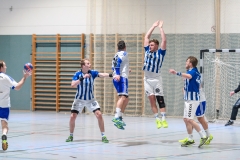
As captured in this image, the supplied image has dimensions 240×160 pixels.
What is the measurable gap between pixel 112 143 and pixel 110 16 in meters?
10.2

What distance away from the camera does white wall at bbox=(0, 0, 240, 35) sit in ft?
66.4

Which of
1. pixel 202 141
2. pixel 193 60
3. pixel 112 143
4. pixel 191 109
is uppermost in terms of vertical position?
pixel 193 60

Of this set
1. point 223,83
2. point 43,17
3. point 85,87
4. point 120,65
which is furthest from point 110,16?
point 85,87

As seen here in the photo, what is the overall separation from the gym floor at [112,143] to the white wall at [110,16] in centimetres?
418

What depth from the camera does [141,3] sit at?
21266 millimetres

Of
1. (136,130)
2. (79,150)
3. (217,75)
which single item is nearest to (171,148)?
(79,150)

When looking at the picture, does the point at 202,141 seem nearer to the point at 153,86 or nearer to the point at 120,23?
the point at 153,86

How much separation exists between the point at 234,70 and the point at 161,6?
12.6 ft

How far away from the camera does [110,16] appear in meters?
21.7

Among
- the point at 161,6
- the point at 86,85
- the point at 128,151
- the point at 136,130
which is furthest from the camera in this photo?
the point at 161,6

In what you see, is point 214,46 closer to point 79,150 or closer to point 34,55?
point 34,55

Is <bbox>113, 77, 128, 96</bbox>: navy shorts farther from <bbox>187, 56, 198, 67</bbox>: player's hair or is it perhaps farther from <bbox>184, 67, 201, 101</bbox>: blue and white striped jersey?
<bbox>187, 56, 198, 67</bbox>: player's hair

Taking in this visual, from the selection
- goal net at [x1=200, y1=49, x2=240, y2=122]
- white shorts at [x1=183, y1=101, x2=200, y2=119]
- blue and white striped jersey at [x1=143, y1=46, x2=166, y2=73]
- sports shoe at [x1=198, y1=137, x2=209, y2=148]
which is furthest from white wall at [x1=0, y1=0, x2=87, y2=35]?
sports shoe at [x1=198, y1=137, x2=209, y2=148]

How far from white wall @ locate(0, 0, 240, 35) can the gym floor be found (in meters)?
4.18
